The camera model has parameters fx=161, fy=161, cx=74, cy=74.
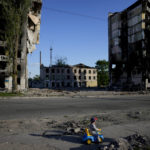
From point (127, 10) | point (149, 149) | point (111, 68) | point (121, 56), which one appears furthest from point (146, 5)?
point (149, 149)

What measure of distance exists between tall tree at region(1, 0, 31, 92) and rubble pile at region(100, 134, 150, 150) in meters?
19.0

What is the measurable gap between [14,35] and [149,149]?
21314mm

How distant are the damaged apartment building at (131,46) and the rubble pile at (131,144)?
3571cm

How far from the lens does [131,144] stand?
3645mm

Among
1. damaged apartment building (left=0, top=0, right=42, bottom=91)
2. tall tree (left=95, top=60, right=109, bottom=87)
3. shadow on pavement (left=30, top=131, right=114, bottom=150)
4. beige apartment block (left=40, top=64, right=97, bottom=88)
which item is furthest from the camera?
tall tree (left=95, top=60, right=109, bottom=87)

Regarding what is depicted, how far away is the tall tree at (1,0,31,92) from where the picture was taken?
2072cm

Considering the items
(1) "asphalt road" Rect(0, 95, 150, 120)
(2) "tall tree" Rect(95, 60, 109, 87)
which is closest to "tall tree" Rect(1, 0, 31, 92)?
(1) "asphalt road" Rect(0, 95, 150, 120)

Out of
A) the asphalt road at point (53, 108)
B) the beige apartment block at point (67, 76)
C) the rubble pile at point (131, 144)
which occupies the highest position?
the beige apartment block at point (67, 76)

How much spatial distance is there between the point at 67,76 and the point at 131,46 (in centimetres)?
3518

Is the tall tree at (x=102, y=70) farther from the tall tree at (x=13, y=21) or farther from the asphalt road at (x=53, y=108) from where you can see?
the asphalt road at (x=53, y=108)

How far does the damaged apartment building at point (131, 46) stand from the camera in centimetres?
4106

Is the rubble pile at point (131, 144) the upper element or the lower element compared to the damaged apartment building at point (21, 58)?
lower

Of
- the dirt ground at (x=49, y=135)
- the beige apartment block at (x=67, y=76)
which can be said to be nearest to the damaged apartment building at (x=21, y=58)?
the dirt ground at (x=49, y=135)

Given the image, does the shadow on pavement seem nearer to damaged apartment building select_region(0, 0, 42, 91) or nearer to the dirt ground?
the dirt ground
